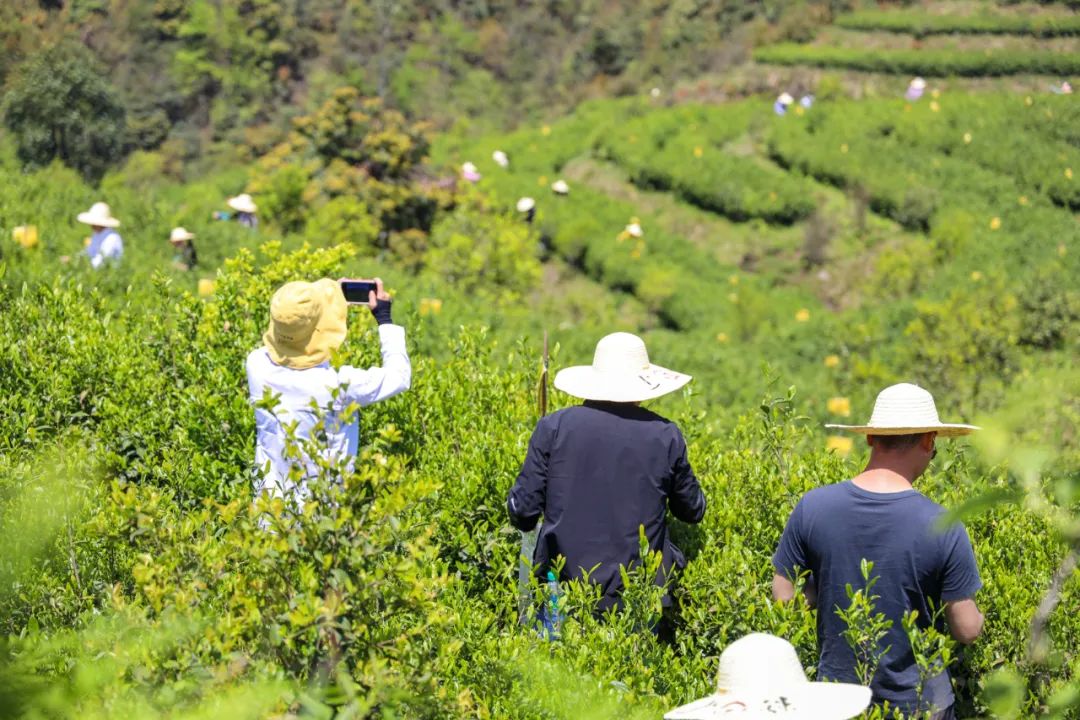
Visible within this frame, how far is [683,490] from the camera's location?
363cm

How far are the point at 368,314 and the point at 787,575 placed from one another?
3418 millimetres

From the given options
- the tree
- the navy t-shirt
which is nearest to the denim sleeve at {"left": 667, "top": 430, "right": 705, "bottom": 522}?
the navy t-shirt

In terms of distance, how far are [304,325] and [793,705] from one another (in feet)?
6.94

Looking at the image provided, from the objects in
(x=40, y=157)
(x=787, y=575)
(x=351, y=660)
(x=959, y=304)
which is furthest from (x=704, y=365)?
(x=351, y=660)

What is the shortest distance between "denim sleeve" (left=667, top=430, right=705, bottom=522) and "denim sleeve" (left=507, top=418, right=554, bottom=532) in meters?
0.42

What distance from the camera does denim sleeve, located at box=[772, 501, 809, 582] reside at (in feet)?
10.5

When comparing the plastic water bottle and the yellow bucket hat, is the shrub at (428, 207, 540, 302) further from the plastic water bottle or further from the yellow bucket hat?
the plastic water bottle

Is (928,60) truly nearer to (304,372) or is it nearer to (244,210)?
(244,210)

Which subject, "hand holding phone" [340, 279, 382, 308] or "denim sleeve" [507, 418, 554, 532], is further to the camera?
"hand holding phone" [340, 279, 382, 308]

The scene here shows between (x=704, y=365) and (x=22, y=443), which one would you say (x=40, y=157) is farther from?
(x=22, y=443)

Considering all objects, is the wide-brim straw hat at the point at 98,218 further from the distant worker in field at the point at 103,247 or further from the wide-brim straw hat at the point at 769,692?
the wide-brim straw hat at the point at 769,692

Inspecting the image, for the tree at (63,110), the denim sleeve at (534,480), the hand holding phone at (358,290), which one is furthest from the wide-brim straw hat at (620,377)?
the tree at (63,110)

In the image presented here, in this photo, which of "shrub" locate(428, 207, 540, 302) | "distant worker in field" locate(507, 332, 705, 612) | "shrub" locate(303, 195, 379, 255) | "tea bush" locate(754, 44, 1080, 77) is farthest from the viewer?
"tea bush" locate(754, 44, 1080, 77)

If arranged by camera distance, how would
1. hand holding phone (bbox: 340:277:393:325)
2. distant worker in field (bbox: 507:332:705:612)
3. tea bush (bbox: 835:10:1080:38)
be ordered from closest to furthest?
distant worker in field (bbox: 507:332:705:612) → hand holding phone (bbox: 340:277:393:325) → tea bush (bbox: 835:10:1080:38)
